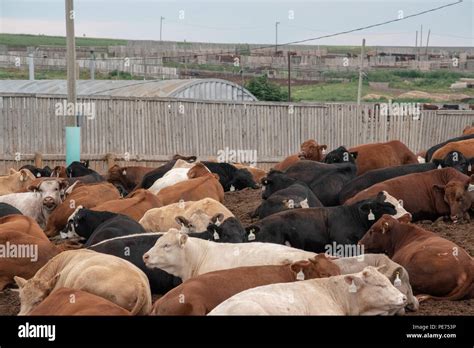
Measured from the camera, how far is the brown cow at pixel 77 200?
579 inches

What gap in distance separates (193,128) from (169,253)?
1732 centimetres

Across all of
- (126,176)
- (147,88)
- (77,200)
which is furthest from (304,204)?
(147,88)

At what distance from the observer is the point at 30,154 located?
24172 millimetres

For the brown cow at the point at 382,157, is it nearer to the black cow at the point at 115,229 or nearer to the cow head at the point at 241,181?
the cow head at the point at 241,181

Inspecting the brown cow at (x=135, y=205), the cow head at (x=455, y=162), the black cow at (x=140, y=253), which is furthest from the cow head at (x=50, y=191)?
the cow head at (x=455, y=162)

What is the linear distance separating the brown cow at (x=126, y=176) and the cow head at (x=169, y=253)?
929cm

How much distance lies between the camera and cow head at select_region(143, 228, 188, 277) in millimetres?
10000

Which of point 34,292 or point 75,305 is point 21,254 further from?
point 75,305

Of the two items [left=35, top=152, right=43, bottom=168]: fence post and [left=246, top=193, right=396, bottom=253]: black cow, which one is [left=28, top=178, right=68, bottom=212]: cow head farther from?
[left=35, top=152, right=43, bottom=168]: fence post

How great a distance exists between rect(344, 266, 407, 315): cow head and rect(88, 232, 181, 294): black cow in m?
2.61

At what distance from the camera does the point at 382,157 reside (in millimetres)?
17719

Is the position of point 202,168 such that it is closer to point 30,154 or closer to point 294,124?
point 30,154
